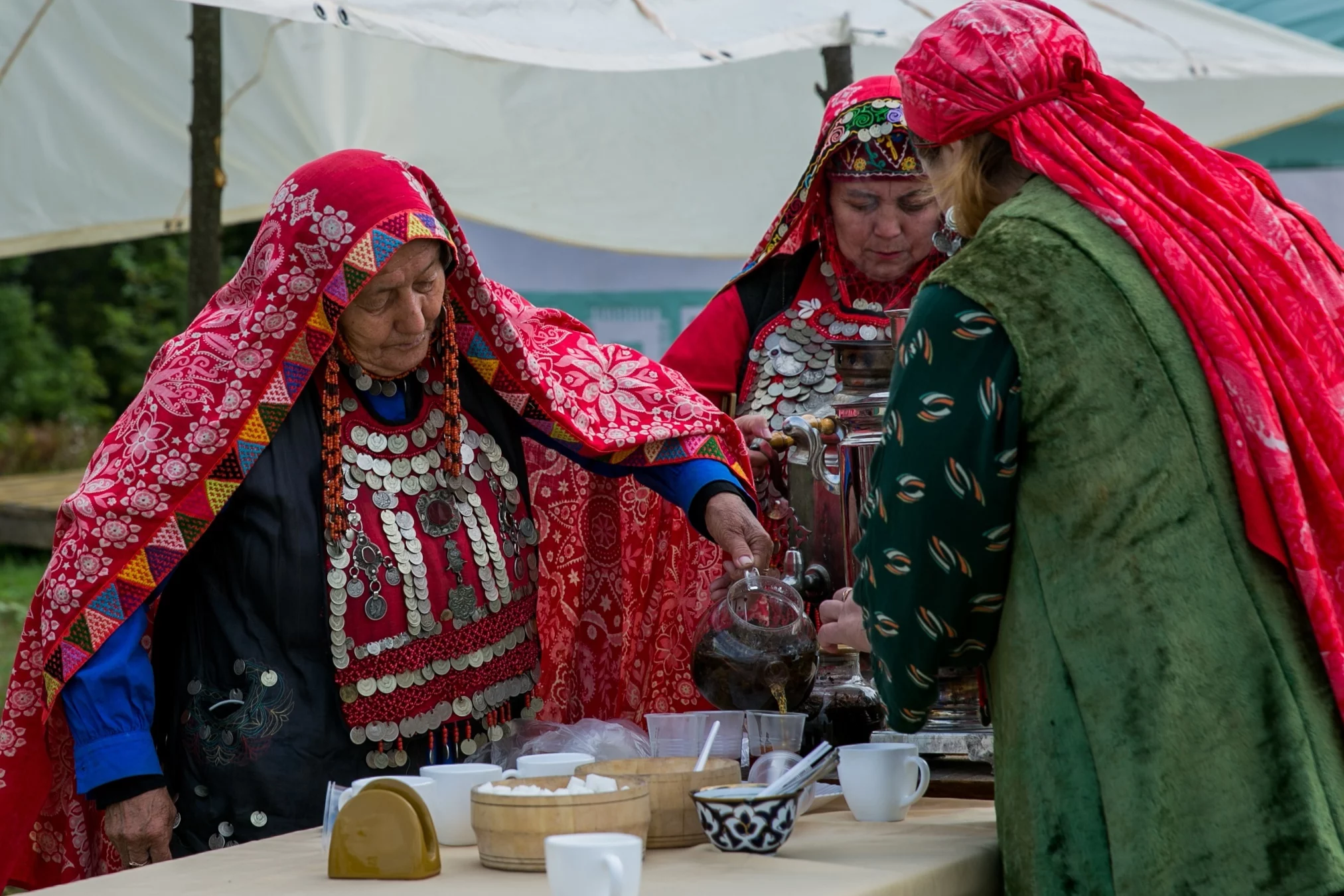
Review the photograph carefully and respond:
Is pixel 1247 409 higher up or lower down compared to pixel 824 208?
lower down

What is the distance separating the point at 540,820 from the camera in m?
1.74

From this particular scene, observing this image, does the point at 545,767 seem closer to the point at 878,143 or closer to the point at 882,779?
the point at 882,779

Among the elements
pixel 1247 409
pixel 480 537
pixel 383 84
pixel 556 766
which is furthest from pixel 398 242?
pixel 383 84

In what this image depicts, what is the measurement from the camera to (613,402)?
282 cm

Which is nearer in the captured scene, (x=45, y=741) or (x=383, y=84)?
(x=45, y=741)

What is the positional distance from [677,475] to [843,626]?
698 millimetres

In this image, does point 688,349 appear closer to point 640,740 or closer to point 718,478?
point 718,478

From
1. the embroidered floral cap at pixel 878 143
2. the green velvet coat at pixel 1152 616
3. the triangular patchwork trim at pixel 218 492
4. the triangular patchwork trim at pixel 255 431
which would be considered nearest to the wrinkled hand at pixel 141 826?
the triangular patchwork trim at pixel 218 492

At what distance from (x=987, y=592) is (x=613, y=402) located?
120 cm

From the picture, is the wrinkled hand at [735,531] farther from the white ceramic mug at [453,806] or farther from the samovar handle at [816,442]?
the white ceramic mug at [453,806]

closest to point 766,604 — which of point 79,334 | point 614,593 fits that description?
point 614,593

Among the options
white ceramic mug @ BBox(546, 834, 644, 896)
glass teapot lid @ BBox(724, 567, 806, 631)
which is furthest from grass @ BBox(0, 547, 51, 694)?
white ceramic mug @ BBox(546, 834, 644, 896)

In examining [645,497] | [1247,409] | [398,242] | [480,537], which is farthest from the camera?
[645,497]

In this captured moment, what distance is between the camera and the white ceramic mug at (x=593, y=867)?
1565 millimetres
